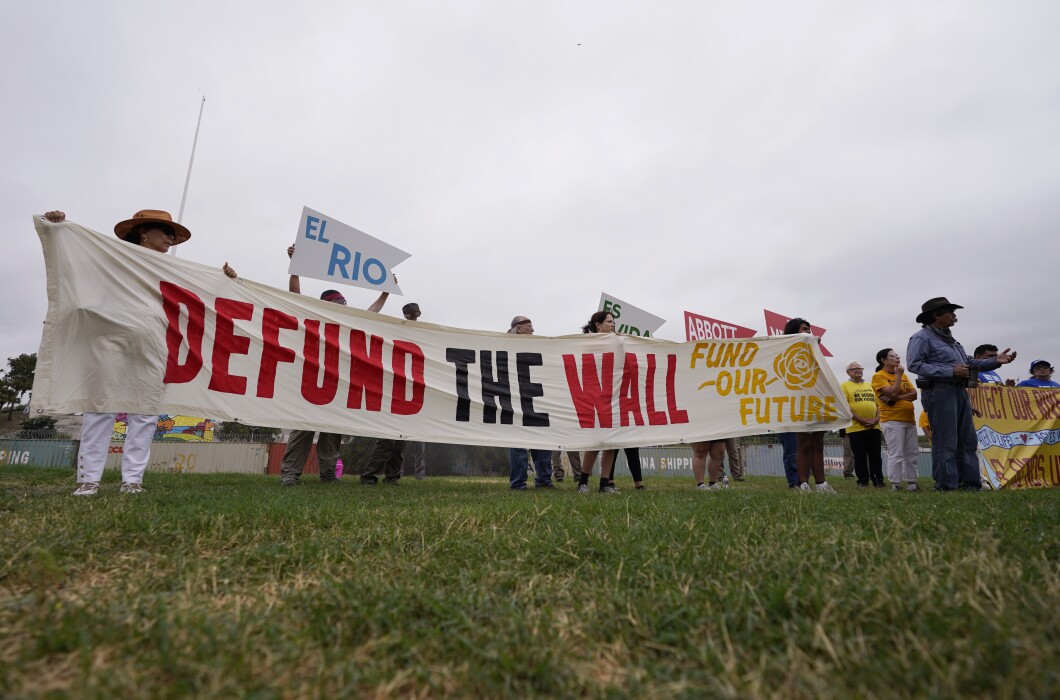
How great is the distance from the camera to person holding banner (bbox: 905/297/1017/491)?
611 cm

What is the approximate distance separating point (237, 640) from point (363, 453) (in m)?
14.4

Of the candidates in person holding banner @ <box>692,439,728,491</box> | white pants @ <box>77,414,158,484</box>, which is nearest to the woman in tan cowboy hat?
white pants @ <box>77,414,158,484</box>

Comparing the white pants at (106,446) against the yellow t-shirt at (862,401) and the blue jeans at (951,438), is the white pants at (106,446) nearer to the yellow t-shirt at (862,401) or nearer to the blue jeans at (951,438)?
the blue jeans at (951,438)

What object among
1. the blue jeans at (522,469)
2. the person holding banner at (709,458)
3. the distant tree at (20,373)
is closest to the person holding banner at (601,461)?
the blue jeans at (522,469)

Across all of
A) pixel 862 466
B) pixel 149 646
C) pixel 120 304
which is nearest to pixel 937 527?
pixel 149 646

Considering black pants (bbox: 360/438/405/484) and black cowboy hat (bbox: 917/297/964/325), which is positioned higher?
black cowboy hat (bbox: 917/297/964/325)

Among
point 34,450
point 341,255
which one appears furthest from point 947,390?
point 34,450

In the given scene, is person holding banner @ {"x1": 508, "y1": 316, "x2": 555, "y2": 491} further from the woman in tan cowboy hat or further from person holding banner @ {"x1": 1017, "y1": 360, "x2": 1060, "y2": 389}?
person holding banner @ {"x1": 1017, "y1": 360, "x2": 1060, "y2": 389}

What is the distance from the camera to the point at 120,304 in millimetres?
4672

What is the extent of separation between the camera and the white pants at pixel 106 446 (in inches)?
172

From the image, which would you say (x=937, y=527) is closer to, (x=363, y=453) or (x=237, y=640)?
(x=237, y=640)

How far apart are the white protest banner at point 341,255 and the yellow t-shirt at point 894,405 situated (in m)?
6.90

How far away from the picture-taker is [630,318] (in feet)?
34.4

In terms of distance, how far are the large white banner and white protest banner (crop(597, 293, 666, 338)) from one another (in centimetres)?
298
